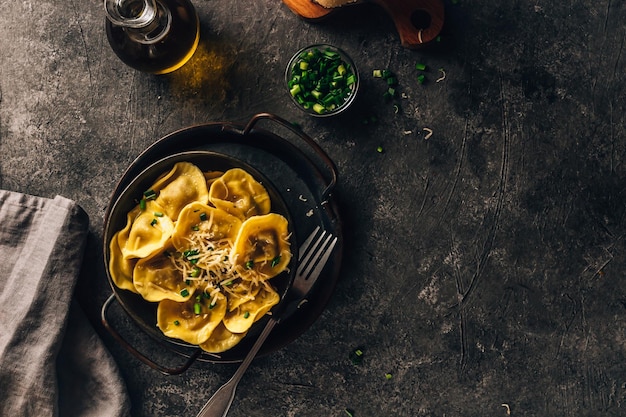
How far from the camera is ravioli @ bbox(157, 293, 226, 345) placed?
2.33 m

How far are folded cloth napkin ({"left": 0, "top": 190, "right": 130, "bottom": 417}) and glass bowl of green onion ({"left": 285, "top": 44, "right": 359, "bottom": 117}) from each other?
1.05 m

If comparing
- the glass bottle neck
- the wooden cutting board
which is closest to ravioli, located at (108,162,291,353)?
the glass bottle neck

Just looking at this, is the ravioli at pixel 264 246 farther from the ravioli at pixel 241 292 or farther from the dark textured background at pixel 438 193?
the dark textured background at pixel 438 193

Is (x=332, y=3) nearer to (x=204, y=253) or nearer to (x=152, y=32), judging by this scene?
(x=152, y=32)

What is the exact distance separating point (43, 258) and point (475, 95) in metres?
1.93

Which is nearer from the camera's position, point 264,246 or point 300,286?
point 264,246

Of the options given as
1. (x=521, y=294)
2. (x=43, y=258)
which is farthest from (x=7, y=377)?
(x=521, y=294)

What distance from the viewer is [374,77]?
2.70m

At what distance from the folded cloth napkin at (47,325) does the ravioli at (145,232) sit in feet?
1.31

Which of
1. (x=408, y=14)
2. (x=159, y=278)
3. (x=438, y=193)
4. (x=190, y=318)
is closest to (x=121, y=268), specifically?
(x=159, y=278)

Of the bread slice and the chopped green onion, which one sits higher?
the bread slice

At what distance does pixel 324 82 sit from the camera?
2.62 meters

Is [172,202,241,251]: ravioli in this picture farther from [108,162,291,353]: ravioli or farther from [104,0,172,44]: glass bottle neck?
[104,0,172,44]: glass bottle neck

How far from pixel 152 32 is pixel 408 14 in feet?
3.39
